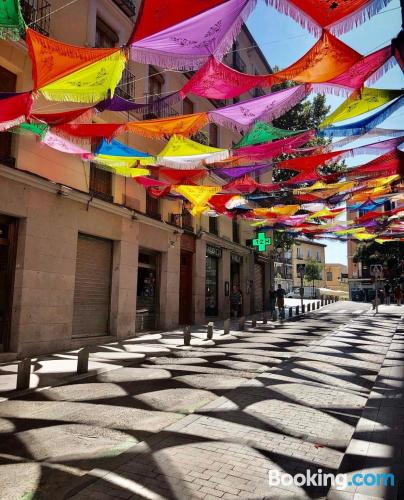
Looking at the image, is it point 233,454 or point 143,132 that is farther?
point 143,132

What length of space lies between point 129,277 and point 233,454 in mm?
9735

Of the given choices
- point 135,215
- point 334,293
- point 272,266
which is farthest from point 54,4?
point 334,293

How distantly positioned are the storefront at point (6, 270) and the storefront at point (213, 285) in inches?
470

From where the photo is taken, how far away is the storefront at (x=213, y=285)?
2017 centimetres

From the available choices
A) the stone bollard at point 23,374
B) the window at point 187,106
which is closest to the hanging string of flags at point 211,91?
the stone bollard at point 23,374

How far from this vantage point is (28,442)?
4109 mm

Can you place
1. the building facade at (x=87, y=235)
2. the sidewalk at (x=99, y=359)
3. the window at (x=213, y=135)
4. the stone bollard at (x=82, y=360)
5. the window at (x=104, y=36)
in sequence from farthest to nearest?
the window at (x=213, y=135) → the window at (x=104, y=36) → the building facade at (x=87, y=235) → the stone bollard at (x=82, y=360) → the sidewalk at (x=99, y=359)

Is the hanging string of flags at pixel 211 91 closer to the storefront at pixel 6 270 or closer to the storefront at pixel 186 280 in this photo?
the storefront at pixel 6 270

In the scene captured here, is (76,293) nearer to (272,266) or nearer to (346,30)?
(346,30)

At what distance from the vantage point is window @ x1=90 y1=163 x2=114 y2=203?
11820 mm

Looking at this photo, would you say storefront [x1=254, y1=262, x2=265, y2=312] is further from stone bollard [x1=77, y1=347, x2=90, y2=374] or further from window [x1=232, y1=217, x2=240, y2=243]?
stone bollard [x1=77, y1=347, x2=90, y2=374]

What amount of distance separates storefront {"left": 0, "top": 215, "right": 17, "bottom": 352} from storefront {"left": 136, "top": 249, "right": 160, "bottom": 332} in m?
5.50

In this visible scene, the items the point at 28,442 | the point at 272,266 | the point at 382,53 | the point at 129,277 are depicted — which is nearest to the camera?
the point at 28,442

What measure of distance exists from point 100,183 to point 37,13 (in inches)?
184
